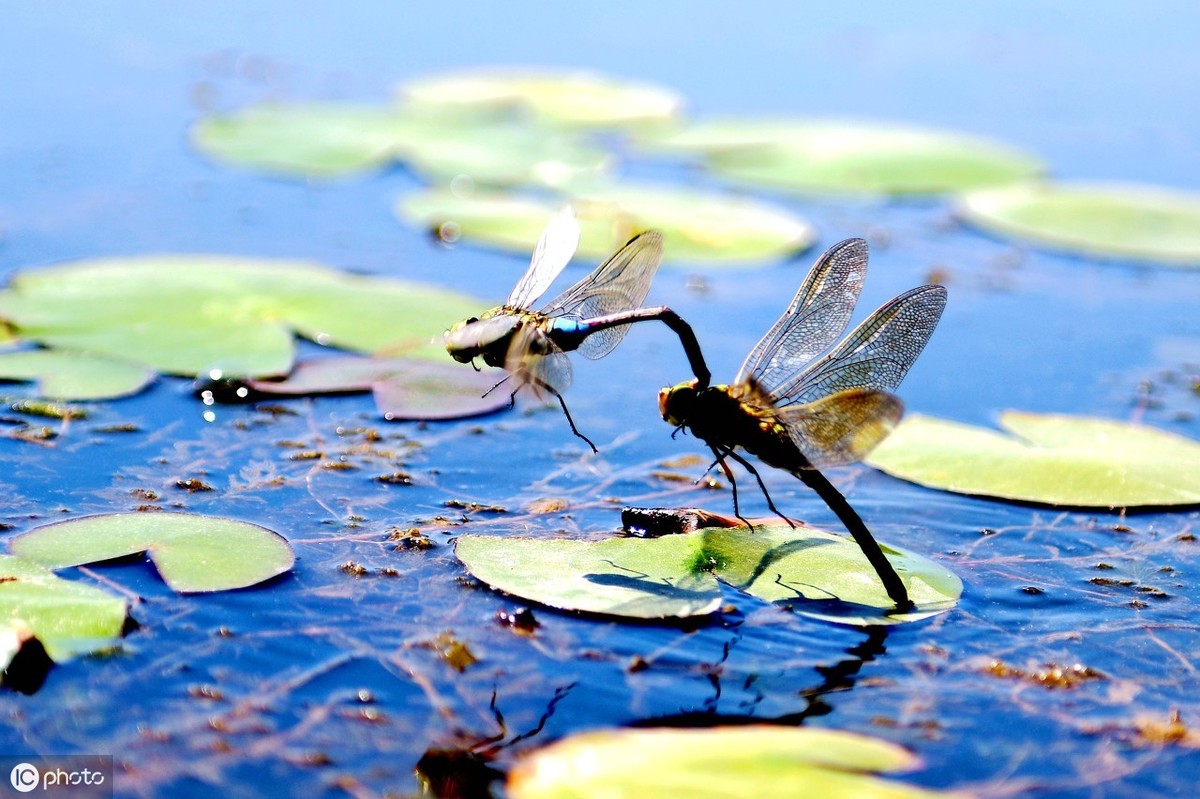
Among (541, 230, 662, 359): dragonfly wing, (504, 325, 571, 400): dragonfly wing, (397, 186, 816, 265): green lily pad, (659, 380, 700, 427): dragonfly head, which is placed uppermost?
(541, 230, 662, 359): dragonfly wing

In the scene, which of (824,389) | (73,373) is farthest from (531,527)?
(73,373)

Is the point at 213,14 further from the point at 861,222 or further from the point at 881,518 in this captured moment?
the point at 881,518

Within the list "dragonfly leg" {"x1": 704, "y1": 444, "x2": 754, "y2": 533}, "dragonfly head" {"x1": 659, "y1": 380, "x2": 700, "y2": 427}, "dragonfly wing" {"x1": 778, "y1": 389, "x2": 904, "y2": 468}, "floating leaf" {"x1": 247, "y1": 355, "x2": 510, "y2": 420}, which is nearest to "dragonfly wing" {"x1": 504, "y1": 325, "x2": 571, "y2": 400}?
"dragonfly head" {"x1": 659, "y1": 380, "x2": 700, "y2": 427}

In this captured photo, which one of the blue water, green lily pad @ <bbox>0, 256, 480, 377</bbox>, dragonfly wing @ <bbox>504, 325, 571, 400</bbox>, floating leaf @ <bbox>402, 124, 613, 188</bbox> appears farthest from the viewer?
floating leaf @ <bbox>402, 124, 613, 188</bbox>

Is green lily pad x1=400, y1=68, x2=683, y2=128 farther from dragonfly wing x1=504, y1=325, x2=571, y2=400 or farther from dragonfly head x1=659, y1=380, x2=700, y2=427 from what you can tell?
dragonfly wing x1=504, y1=325, x2=571, y2=400

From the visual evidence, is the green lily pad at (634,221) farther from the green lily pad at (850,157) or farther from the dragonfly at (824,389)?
the dragonfly at (824,389)
